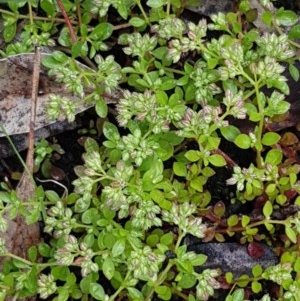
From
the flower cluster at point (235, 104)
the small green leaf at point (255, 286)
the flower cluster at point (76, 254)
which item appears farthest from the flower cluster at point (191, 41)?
the small green leaf at point (255, 286)

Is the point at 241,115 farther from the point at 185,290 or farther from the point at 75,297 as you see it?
the point at 75,297

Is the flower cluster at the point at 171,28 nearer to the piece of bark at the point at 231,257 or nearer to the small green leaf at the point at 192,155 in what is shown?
the small green leaf at the point at 192,155

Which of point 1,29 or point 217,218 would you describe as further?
point 1,29

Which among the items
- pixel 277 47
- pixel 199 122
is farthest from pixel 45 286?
pixel 277 47

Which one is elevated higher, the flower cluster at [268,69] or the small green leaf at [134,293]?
the flower cluster at [268,69]

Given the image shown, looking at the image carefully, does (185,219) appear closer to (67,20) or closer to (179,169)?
(179,169)

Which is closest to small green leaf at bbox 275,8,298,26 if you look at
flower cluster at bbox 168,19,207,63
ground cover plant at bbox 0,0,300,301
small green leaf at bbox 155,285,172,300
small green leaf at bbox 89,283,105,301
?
ground cover plant at bbox 0,0,300,301

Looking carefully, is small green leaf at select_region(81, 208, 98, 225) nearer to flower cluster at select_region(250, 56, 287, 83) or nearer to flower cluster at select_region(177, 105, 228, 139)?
flower cluster at select_region(177, 105, 228, 139)

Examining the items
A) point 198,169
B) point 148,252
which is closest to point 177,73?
point 198,169
